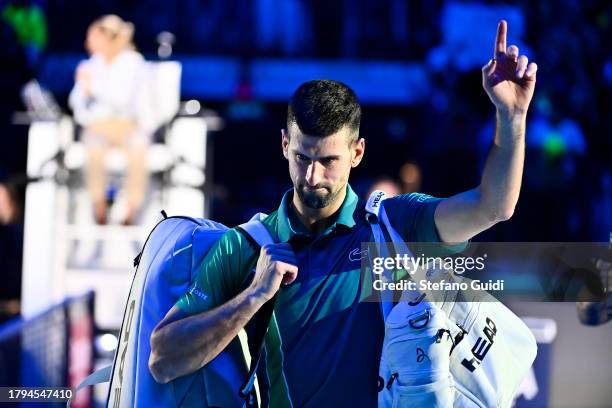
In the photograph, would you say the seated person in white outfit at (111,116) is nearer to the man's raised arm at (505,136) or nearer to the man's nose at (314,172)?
the man's nose at (314,172)

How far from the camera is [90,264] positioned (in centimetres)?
677

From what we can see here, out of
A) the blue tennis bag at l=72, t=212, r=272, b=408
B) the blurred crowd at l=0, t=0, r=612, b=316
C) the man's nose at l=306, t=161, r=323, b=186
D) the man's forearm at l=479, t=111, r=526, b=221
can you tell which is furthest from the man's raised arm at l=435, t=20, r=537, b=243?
the blurred crowd at l=0, t=0, r=612, b=316

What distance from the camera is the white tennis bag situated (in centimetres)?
227

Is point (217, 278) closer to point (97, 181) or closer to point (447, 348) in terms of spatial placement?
point (447, 348)

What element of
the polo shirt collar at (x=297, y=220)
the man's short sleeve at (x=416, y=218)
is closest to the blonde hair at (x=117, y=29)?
the polo shirt collar at (x=297, y=220)

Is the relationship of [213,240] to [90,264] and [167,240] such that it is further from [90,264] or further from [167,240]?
[90,264]

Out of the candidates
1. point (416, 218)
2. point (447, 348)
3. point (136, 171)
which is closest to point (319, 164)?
point (416, 218)

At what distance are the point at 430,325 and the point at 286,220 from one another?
44 cm

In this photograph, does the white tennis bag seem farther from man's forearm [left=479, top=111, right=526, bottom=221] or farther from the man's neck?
A: man's forearm [left=479, top=111, right=526, bottom=221]

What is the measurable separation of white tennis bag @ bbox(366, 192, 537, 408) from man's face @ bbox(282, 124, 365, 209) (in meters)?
0.13

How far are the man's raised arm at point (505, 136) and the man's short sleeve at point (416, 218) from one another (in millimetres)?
127

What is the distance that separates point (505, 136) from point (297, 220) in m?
0.58

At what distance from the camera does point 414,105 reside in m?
7.34

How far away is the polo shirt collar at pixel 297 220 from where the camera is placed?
2.40 meters
